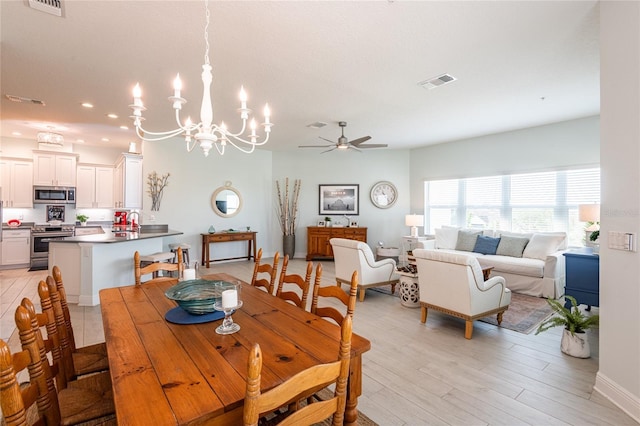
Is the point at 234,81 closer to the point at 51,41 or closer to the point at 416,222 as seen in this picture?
the point at 51,41

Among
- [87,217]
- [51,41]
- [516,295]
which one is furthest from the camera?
[87,217]

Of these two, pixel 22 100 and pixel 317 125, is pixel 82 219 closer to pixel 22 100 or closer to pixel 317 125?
pixel 22 100

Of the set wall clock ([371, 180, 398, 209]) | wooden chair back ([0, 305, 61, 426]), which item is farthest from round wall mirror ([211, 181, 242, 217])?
wooden chair back ([0, 305, 61, 426])

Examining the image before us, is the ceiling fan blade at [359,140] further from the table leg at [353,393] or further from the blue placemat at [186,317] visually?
the table leg at [353,393]

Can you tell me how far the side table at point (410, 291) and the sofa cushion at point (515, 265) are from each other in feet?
4.07

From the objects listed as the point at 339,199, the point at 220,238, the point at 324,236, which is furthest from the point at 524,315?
the point at 220,238

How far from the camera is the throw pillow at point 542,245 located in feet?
17.2

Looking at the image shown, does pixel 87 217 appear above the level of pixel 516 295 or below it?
above

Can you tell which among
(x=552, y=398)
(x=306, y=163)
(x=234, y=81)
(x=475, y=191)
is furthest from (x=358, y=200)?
(x=552, y=398)

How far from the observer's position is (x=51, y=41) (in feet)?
9.63

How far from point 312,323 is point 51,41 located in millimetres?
3549

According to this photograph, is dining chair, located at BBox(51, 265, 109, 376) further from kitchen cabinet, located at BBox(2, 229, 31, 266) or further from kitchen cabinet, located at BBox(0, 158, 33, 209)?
kitchen cabinet, located at BBox(0, 158, 33, 209)

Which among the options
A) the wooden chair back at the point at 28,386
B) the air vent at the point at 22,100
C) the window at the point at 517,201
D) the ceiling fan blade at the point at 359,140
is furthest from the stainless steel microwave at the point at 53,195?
the window at the point at 517,201

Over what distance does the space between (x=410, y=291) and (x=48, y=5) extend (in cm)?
474
